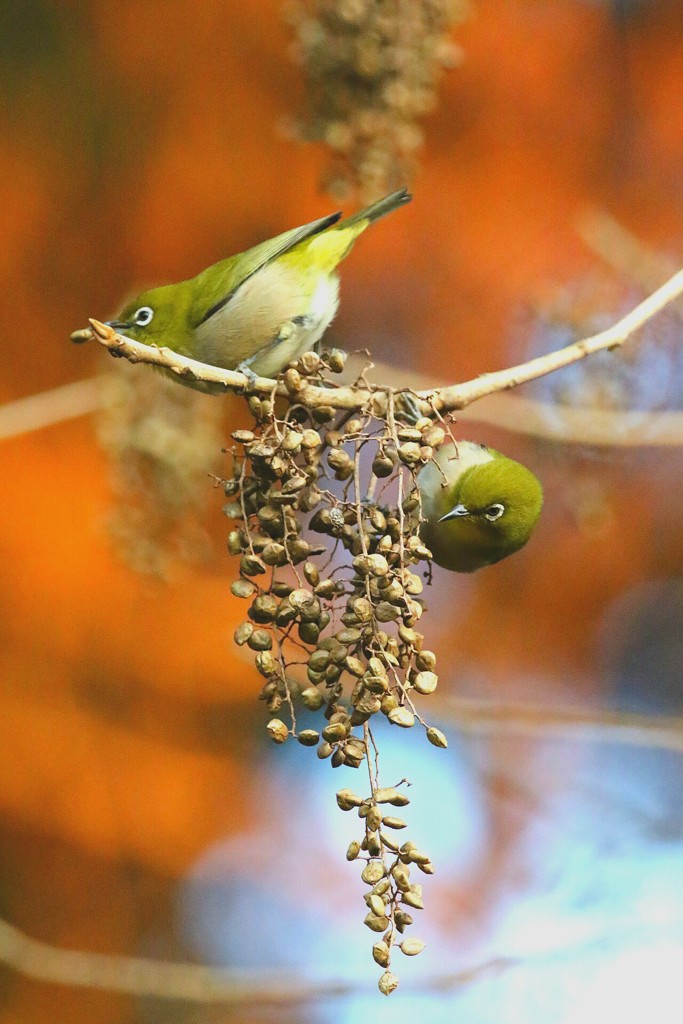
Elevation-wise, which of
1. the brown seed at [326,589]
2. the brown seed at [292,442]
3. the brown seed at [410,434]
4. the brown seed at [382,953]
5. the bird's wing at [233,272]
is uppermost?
the bird's wing at [233,272]

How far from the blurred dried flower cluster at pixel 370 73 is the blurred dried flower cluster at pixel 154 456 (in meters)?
0.39

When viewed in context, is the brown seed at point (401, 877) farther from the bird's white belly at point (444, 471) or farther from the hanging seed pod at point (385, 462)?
the bird's white belly at point (444, 471)

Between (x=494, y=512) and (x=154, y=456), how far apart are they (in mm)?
599

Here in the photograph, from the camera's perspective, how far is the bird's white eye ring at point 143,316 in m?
1.09

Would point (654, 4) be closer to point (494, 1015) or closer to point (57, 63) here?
point (57, 63)

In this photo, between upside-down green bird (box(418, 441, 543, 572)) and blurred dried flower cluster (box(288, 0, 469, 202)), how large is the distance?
0.45 m

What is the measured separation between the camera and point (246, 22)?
189 cm

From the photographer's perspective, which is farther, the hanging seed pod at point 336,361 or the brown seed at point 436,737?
the hanging seed pod at point 336,361

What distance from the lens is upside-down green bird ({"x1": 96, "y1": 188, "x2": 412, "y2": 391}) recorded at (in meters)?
1.07

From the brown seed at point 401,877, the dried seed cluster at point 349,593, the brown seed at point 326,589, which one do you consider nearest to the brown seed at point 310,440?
the dried seed cluster at point 349,593

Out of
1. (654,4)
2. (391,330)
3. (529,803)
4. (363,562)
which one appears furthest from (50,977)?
(654,4)

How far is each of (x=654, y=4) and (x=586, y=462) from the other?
2.98 feet

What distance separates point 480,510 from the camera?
Answer: 3.34 feet

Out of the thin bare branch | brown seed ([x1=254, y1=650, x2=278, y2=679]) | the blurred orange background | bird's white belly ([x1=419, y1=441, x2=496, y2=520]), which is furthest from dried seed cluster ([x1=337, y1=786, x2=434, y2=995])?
the blurred orange background
